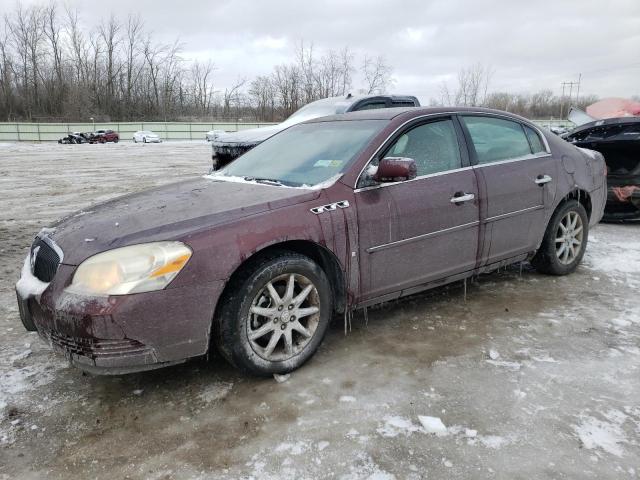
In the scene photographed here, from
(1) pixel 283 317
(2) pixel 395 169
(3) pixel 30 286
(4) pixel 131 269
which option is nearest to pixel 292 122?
(2) pixel 395 169

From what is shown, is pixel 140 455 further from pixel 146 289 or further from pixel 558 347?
pixel 558 347

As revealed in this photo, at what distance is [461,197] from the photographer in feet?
12.4

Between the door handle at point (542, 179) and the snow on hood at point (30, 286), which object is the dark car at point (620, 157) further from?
the snow on hood at point (30, 286)

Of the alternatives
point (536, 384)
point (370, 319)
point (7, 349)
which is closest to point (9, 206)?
point (7, 349)

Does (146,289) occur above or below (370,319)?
above

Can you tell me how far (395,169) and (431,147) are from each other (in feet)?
2.40

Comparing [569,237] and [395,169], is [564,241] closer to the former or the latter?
[569,237]

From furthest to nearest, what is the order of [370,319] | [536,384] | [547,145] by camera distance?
1. [547,145]
2. [370,319]
3. [536,384]

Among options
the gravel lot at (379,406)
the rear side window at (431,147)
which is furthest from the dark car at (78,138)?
the rear side window at (431,147)

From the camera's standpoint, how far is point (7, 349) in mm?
3492

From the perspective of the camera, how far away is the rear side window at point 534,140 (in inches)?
179

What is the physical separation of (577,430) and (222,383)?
1.87 m

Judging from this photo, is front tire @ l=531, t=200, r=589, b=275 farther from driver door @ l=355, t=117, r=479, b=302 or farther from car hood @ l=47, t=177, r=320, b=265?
car hood @ l=47, t=177, r=320, b=265

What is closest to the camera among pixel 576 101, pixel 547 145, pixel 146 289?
pixel 146 289
